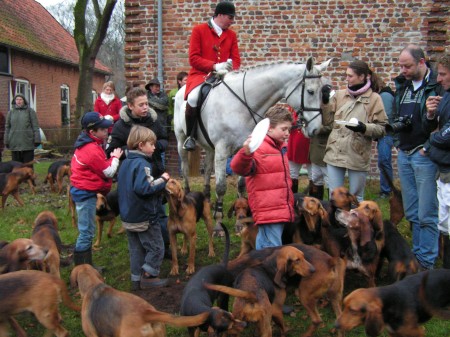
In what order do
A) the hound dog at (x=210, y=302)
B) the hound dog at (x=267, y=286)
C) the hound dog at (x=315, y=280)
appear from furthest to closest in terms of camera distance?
the hound dog at (x=315, y=280), the hound dog at (x=267, y=286), the hound dog at (x=210, y=302)

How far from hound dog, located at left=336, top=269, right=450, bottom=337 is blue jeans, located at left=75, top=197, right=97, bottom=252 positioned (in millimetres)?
3151

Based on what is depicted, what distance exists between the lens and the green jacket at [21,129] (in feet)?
37.3

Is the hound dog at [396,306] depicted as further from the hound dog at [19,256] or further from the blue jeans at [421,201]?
the hound dog at [19,256]

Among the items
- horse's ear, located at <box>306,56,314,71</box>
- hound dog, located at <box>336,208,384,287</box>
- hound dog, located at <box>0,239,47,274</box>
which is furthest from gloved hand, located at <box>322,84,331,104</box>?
hound dog, located at <box>0,239,47,274</box>

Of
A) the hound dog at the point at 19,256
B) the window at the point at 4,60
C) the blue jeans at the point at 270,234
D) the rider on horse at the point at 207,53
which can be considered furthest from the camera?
the window at the point at 4,60

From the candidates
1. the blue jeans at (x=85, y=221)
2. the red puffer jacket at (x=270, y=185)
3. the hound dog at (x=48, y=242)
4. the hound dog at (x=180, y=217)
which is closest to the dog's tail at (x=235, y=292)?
the red puffer jacket at (x=270, y=185)

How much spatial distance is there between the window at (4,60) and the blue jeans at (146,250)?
871 inches

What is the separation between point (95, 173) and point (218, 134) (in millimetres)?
2161

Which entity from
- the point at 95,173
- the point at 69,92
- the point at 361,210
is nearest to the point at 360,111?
the point at 361,210

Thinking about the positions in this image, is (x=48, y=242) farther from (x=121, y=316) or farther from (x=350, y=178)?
(x=350, y=178)

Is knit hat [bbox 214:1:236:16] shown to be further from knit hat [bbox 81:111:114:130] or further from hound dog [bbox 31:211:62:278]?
hound dog [bbox 31:211:62:278]

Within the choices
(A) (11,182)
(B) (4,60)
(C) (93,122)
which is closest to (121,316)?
(C) (93,122)

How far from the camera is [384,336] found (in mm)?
4230

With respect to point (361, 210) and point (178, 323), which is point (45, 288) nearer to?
point (178, 323)
